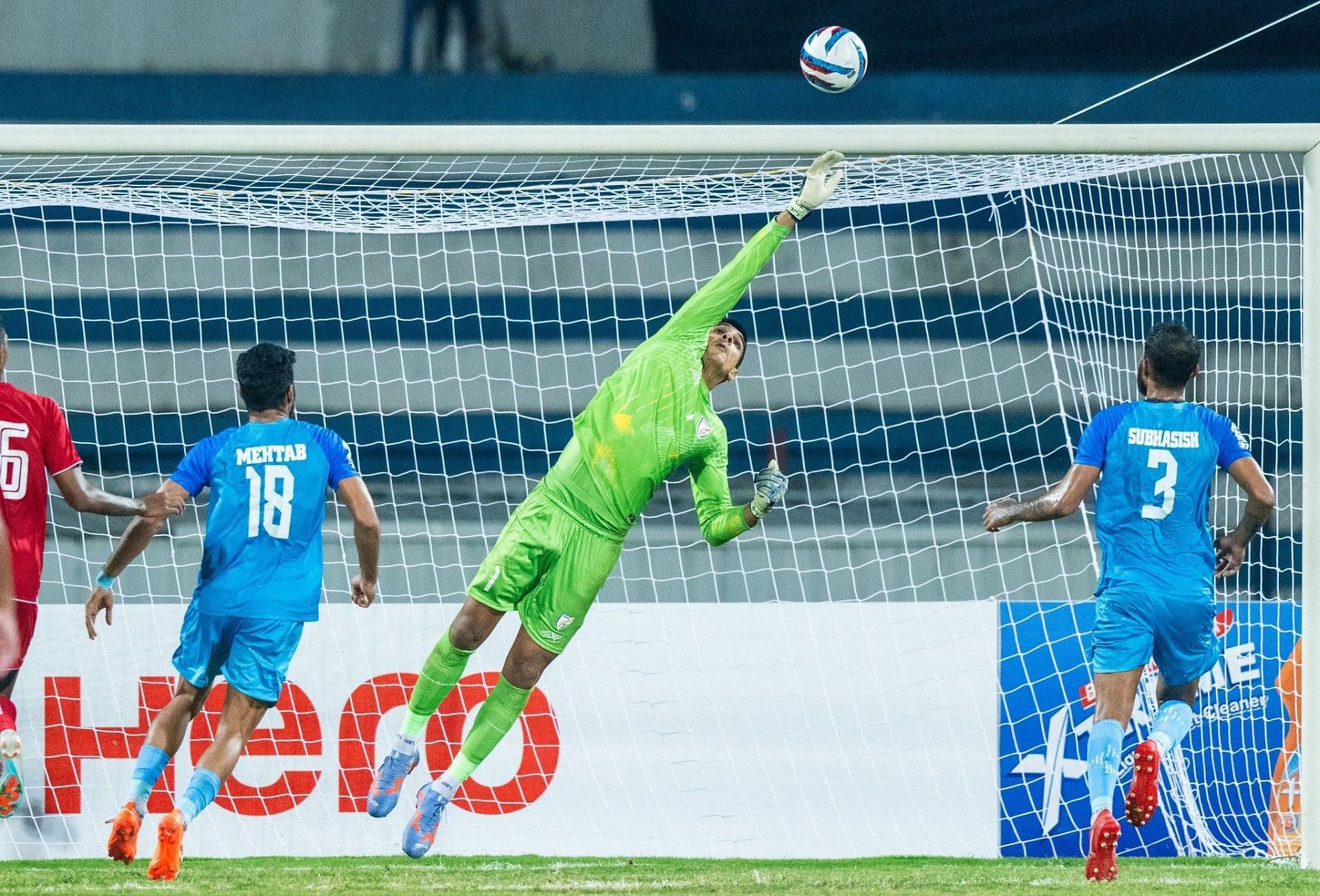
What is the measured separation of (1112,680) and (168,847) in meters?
2.98

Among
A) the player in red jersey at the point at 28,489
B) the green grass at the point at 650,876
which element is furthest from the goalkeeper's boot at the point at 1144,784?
the player in red jersey at the point at 28,489

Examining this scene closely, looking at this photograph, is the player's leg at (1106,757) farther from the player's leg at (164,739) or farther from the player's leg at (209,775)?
the player's leg at (164,739)

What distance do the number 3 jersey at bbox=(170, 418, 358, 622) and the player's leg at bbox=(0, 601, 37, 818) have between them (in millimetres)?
683

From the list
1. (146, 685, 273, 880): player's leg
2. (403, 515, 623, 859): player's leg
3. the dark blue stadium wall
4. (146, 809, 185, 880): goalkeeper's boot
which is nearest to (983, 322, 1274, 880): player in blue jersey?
(403, 515, 623, 859): player's leg

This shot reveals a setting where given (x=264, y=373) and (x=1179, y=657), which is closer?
(x=264, y=373)

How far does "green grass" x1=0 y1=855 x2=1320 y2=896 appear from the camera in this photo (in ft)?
15.3

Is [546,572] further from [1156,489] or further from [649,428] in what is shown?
[1156,489]

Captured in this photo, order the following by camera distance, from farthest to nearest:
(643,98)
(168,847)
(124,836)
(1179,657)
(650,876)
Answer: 1. (643,98)
2. (650,876)
3. (1179,657)
4. (168,847)
5. (124,836)

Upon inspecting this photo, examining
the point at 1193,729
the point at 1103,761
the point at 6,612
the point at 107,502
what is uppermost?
the point at 107,502

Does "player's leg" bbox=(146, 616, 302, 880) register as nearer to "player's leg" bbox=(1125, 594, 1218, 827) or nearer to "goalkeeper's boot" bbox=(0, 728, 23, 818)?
"goalkeeper's boot" bbox=(0, 728, 23, 818)

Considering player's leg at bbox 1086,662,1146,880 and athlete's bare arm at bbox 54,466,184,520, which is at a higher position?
athlete's bare arm at bbox 54,466,184,520

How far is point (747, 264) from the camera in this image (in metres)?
4.89

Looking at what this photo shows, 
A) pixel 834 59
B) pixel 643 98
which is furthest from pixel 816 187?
Result: pixel 643 98

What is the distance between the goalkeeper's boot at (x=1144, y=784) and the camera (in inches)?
181
